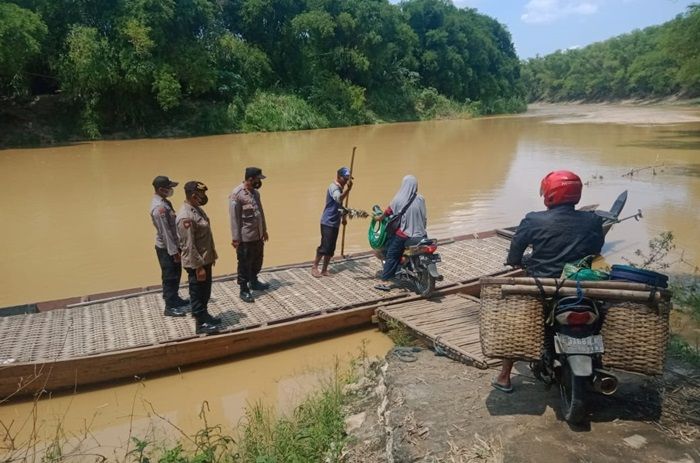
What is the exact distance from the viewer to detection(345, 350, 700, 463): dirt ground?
2838mm

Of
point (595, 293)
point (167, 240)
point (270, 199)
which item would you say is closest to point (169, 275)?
point (167, 240)

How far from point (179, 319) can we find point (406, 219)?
8.71 ft

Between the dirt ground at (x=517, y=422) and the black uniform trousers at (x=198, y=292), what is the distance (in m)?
1.98

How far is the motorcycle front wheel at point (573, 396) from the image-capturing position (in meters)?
2.93

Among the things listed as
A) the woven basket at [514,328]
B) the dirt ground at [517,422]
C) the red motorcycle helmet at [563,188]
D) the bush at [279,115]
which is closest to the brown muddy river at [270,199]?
the dirt ground at [517,422]

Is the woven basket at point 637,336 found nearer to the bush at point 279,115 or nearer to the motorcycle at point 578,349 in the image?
the motorcycle at point 578,349

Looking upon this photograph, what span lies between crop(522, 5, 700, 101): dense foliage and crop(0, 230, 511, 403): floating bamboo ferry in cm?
2339

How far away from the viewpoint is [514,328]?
9.87 ft

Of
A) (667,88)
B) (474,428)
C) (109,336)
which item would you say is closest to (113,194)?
(109,336)

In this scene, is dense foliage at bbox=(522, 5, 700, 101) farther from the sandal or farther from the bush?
the sandal

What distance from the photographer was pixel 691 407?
3.23 meters

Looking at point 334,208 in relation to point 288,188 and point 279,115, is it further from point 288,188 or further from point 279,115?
point 279,115

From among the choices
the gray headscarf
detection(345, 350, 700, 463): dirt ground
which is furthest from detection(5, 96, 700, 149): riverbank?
detection(345, 350, 700, 463): dirt ground

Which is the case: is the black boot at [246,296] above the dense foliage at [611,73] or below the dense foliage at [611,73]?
below
